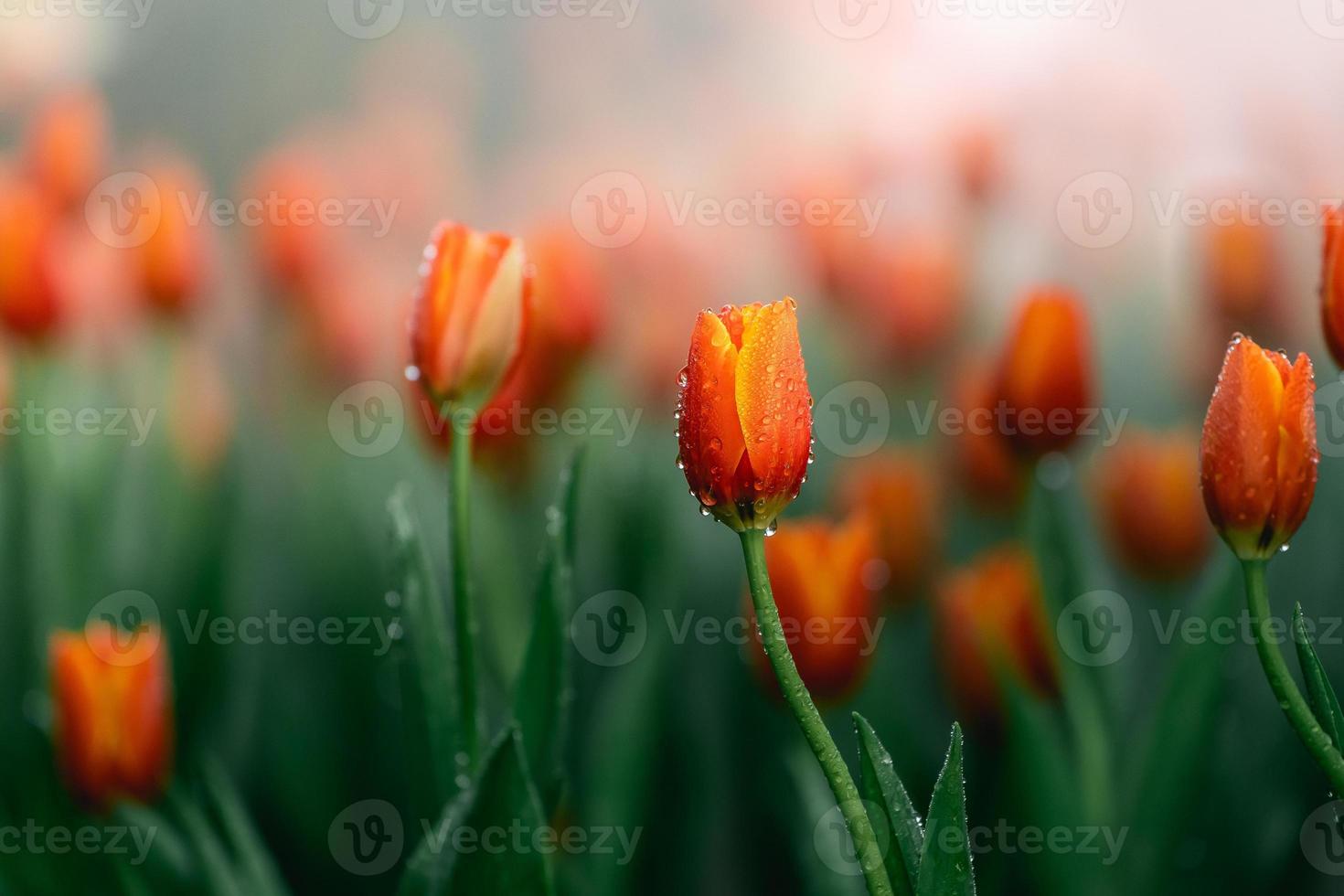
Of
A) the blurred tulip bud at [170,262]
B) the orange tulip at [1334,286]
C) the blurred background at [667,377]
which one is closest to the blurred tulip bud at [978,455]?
the blurred background at [667,377]

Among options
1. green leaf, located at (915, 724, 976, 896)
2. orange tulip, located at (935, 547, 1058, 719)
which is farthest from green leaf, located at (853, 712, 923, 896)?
orange tulip, located at (935, 547, 1058, 719)

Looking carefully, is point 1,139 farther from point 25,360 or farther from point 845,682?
point 845,682

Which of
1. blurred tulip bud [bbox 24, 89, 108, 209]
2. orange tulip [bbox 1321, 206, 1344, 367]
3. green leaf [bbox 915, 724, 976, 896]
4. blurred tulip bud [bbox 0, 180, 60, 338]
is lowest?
green leaf [bbox 915, 724, 976, 896]

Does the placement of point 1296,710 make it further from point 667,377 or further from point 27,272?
point 27,272

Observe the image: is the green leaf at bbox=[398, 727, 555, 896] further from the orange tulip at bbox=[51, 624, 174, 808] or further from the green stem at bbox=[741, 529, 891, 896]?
the orange tulip at bbox=[51, 624, 174, 808]

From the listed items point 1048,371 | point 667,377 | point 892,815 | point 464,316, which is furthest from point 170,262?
Answer: point 892,815

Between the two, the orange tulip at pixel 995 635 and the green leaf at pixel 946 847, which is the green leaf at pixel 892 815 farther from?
the orange tulip at pixel 995 635
